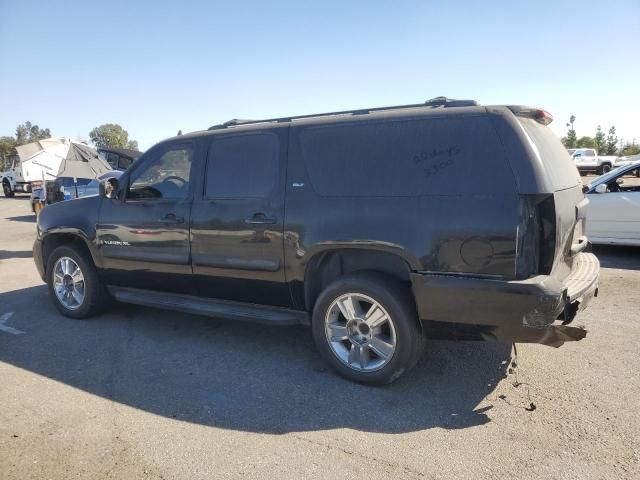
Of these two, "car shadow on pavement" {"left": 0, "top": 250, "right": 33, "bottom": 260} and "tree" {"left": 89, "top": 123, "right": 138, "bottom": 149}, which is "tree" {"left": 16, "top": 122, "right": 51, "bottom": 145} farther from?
"car shadow on pavement" {"left": 0, "top": 250, "right": 33, "bottom": 260}

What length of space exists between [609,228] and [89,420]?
322 inches

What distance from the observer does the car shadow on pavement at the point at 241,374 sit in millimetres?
3227

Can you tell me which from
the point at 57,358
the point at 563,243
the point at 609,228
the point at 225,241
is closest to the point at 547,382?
the point at 563,243

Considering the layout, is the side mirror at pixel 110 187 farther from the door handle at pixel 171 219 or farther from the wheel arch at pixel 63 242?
the door handle at pixel 171 219

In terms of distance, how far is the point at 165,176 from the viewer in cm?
475

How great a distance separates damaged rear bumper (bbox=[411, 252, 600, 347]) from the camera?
9.97ft

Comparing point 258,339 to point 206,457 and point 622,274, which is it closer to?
point 206,457

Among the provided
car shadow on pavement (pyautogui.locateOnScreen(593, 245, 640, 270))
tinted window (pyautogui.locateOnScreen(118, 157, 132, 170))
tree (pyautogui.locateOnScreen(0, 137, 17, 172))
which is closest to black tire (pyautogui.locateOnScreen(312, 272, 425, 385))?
car shadow on pavement (pyautogui.locateOnScreen(593, 245, 640, 270))

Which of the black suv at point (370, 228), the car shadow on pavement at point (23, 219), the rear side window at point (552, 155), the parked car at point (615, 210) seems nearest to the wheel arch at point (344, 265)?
the black suv at point (370, 228)

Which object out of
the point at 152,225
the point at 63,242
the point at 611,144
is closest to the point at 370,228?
the point at 152,225

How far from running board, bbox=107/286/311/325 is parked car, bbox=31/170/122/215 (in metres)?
6.06

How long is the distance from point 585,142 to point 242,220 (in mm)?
58749

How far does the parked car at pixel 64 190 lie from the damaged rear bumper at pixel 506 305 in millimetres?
8683

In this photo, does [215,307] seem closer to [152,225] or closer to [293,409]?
[152,225]
